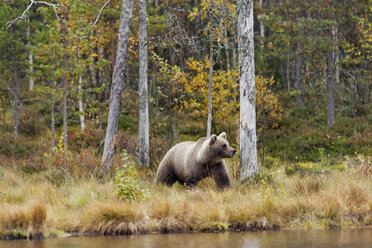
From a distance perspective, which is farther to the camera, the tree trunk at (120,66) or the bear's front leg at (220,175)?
the tree trunk at (120,66)

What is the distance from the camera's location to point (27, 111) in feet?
90.2

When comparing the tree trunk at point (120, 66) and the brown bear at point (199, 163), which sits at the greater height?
the tree trunk at point (120, 66)

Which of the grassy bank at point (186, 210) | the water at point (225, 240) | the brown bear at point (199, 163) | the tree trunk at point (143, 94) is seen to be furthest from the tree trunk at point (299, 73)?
the water at point (225, 240)

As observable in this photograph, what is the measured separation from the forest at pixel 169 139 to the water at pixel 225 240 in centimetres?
36

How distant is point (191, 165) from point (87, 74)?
19805 millimetres

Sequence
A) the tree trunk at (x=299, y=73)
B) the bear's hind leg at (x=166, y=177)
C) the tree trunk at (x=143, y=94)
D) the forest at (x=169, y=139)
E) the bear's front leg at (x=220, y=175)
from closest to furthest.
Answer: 1. the forest at (x=169, y=139)
2. the bear's front leg at (x=220, y=175)
3. the bear's hind leg at (x=166, y=177)
4. the tree trunk at (x=143, y=94)
5. the tree trunk at (x=299, y=73)

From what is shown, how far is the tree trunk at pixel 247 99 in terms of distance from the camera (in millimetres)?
10766

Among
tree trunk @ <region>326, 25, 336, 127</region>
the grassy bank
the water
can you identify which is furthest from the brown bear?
tree trunk @ <region>326, 25, 336, 127</region>

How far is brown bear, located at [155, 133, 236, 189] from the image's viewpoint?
34.4 ft

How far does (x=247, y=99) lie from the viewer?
10828mm

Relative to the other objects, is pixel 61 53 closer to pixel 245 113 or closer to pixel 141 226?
pixel 245 113

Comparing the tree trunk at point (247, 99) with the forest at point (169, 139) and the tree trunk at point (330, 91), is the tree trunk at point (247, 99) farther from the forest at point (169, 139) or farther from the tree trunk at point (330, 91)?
the tree trunk at point (330, 91)

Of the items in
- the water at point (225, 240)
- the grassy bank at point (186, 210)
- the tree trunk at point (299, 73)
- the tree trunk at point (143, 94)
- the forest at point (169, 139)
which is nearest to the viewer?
the water at point (225, 240)

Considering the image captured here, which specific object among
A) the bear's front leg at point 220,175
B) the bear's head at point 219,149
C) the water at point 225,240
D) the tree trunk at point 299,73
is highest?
the tree trunk at point 299,73
